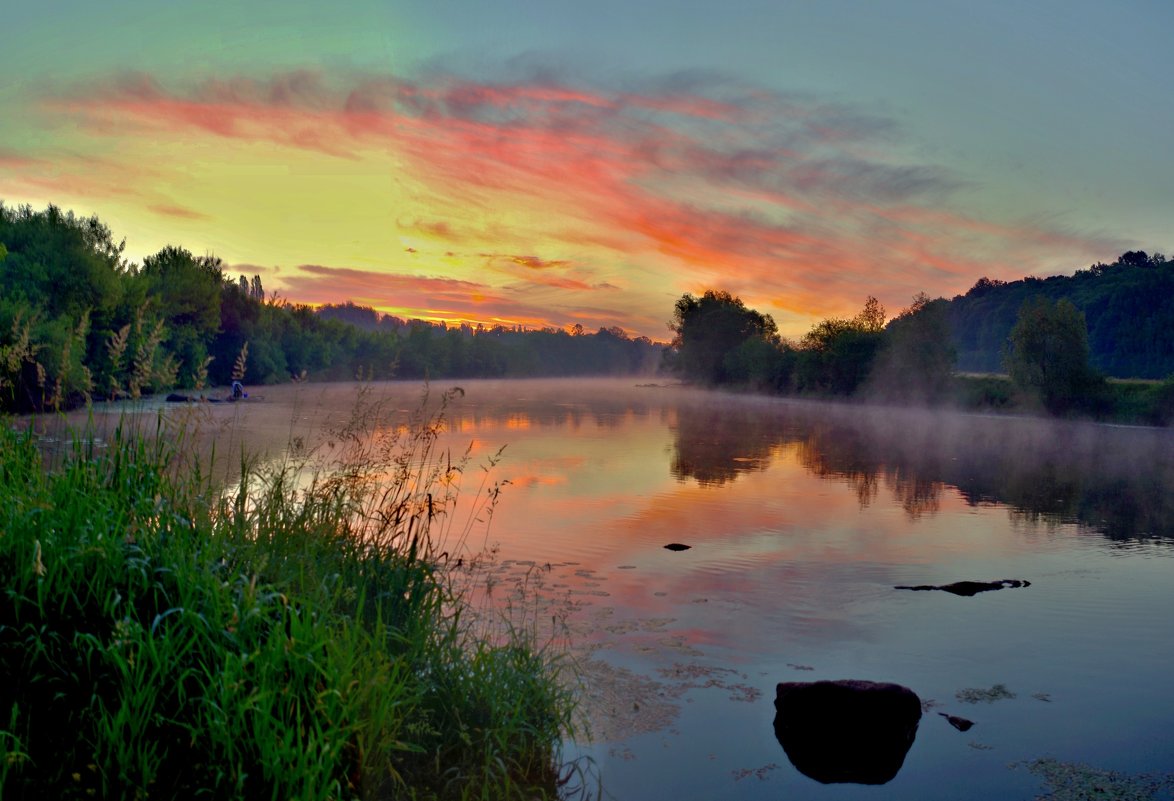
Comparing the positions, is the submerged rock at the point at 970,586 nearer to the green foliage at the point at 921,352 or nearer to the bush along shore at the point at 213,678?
the bush along shore at the point at 213,678

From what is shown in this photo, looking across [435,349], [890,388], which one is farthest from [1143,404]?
[435,349]

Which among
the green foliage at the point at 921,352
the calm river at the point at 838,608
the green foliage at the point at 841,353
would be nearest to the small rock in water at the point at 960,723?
the calm river at the point at 838,608

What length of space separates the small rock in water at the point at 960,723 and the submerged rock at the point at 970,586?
18.7 feet

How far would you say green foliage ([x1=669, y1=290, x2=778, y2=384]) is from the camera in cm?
13962

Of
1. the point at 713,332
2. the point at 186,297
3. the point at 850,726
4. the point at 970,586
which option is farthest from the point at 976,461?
the point at 713,332

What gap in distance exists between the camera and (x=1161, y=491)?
28.2m

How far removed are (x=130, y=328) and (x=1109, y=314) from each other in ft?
496

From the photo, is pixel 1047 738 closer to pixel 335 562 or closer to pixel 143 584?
pixel 335 562

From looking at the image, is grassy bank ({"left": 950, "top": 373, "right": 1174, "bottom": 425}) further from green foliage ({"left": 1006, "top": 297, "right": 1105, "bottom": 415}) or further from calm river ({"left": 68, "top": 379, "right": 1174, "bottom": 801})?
calm river ({"left": 68, "top": 379, "right": 1174, "bottom": 801})

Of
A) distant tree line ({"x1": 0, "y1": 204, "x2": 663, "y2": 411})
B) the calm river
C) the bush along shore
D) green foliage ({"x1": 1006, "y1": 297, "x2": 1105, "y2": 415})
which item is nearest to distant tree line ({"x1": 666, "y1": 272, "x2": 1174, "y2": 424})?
green foliage ({"x1": 1006, "y1": 297, "x2": 1105, "y2": 415})

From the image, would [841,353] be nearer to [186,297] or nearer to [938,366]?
A: [938,366]

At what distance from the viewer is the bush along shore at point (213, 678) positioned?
15.1 ft

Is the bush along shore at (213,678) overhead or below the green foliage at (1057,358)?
below

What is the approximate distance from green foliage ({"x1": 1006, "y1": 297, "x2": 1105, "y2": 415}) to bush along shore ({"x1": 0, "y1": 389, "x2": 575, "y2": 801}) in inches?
2681
